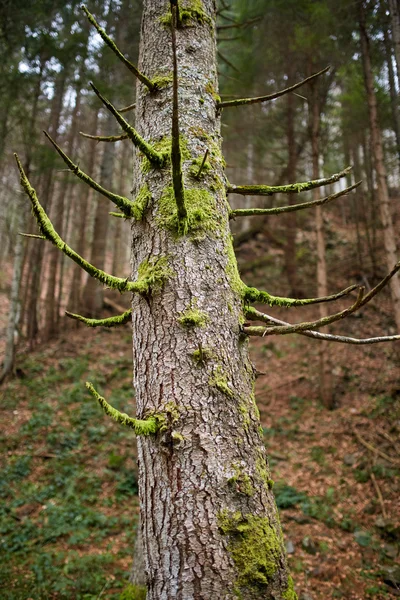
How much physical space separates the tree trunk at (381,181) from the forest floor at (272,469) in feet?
6.36

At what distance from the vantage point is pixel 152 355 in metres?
1.51

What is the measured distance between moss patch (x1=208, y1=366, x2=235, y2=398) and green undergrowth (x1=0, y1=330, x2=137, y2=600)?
4.66 metres

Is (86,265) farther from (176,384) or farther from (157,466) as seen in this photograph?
(157,466)

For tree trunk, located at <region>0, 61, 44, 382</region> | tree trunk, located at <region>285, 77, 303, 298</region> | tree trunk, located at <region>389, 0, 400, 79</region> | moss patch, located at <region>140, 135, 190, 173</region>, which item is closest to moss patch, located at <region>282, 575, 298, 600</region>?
moss patch, located at <region>140, 135, 190, 173</region>

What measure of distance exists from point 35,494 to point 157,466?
641 cm

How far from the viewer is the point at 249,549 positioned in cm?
130

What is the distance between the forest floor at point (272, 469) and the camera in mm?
4766

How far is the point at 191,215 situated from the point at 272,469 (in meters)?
6.57

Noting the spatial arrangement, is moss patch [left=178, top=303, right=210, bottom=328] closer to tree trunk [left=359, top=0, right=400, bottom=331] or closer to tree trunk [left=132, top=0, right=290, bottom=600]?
tree trunk [left=132, top=0, right=290, bottom=600]

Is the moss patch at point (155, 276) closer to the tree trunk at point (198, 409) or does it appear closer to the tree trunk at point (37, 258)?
the tree trunk at point (198, 409)

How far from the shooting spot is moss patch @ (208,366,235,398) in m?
1.44

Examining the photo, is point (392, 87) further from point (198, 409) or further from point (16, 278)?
point (198, 409)

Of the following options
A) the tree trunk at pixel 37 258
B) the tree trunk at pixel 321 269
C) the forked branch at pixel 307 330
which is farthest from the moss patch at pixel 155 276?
the tree trunk at pixel 37 258

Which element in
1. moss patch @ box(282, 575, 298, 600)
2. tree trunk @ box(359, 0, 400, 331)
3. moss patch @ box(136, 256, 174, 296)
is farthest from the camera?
tree trunk @ box(359, 0, 400, 331)
